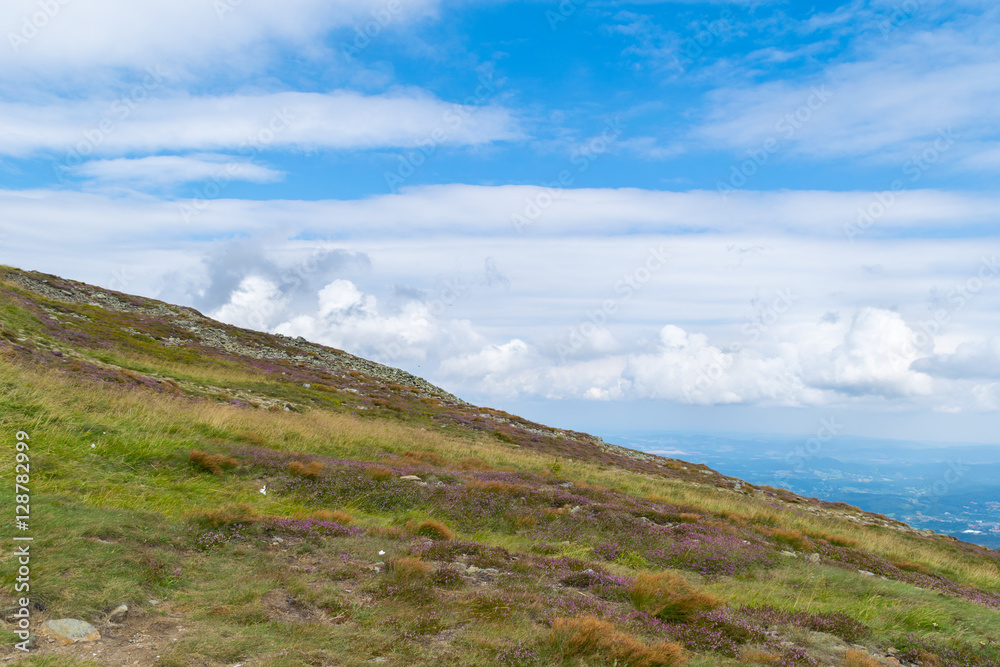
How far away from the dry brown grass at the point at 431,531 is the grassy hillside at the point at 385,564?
0.06 metres

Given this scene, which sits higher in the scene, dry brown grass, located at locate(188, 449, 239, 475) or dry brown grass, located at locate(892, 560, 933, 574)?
dry brown grass, located at locate(892, 560, 933, 574)

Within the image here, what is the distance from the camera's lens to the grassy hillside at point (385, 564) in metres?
7.15

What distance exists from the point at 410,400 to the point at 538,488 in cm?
3333

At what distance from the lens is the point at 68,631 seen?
6.57 meters

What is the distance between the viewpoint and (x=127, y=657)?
6.32 m

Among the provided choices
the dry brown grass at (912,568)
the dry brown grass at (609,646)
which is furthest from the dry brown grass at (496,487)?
the dry brown grass at (912,568)

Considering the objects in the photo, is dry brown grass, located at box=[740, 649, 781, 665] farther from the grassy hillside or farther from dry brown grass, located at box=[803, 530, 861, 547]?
dry brown grass, located at box=[803, 530, 861, 547]

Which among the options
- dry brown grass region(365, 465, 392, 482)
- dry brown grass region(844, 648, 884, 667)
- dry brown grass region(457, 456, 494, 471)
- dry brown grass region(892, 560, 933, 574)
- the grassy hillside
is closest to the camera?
the grassy hillside

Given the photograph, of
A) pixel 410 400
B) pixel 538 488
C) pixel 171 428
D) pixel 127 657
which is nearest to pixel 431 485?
pixel 538 488

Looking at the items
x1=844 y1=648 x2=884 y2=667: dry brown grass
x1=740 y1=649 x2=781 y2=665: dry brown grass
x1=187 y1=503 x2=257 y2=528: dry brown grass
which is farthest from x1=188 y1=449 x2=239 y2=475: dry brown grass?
x1=844 y1=648 x2=884 y2=667: dry brown grass

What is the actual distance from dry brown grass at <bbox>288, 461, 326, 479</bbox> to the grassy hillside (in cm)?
7

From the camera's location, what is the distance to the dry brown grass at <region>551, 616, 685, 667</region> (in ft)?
23.0

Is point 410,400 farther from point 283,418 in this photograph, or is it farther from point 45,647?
point 45,647

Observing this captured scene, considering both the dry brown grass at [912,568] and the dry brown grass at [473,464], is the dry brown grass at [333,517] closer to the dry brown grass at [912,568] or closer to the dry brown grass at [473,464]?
the dry brown grass at [473,464]
